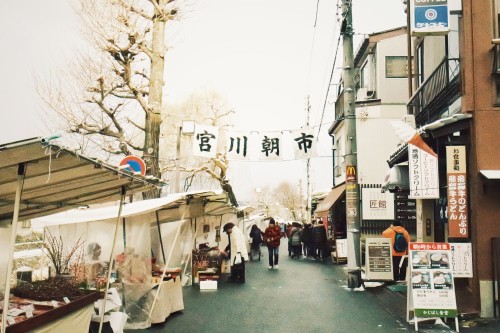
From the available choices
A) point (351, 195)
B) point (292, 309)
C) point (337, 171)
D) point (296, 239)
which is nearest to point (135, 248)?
point (292, 309)

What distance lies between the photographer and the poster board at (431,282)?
9305mm

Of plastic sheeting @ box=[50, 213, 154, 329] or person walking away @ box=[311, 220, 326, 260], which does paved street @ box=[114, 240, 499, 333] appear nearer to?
plastic sheeting @ box=[50, 213, 154, 329]

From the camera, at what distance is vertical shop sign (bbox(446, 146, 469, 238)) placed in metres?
10.8

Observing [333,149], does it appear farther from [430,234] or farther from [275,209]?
[275,209]

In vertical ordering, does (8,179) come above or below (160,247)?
above

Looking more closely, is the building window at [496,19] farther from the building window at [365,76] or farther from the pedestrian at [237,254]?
the building window at [365,76]

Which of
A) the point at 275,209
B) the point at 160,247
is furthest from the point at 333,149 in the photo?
the point at 275,209

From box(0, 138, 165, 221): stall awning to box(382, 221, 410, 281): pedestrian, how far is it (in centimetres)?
979

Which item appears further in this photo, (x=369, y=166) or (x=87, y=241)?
(x=369, y=166)

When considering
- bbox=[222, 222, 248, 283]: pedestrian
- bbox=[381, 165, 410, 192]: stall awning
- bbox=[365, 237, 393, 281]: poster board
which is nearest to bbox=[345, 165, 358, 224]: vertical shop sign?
bbox=[365, 237, 393, 281]: poster board

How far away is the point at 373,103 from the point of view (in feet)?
82.9

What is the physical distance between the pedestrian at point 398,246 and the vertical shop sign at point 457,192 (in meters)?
4.44

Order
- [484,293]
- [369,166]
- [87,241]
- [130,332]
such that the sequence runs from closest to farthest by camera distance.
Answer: [130,332], [484,293], [87,241], [369,166]

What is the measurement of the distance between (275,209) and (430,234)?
354ft
